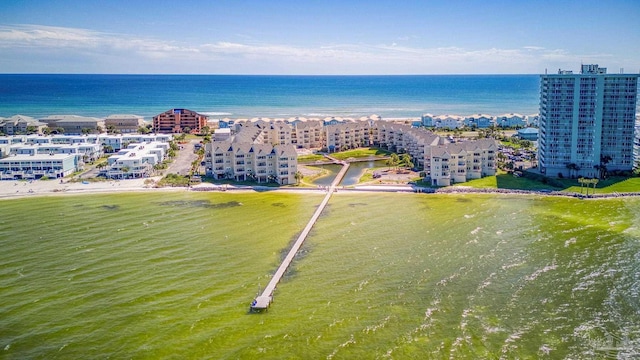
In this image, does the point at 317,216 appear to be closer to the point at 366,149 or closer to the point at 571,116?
the point at 571,116

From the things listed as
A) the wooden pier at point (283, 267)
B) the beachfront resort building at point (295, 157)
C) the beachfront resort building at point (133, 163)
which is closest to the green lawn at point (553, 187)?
the beachfront resort building at point (295, 157)

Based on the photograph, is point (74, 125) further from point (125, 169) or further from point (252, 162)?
point (252, 162)

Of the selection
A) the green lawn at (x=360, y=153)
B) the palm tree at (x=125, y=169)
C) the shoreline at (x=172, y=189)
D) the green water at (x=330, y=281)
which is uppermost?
the green lawn at (x=360, y=153)

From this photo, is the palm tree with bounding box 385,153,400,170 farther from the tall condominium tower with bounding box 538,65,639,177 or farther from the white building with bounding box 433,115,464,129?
the white building with bounding box 433,115,464,129

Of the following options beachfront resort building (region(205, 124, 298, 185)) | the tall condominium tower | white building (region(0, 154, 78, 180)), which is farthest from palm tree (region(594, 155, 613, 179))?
white building (region(0, 154, 78, 180))

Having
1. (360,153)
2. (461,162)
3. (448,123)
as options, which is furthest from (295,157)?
(448,123)

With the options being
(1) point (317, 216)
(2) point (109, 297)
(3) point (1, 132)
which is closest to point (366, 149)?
(1) point (317, 216)

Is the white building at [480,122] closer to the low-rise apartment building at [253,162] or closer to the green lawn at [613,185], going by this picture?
the green lawn at [613,185]
